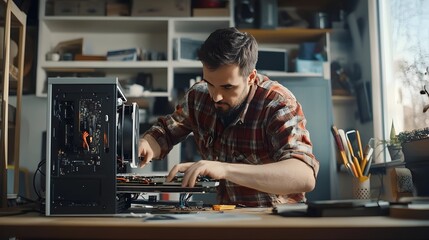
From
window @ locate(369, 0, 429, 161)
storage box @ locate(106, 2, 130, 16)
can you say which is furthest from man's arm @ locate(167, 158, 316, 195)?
storage box @ locate(106, 2, 130, 16)

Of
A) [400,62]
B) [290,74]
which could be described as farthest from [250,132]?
[290,74]

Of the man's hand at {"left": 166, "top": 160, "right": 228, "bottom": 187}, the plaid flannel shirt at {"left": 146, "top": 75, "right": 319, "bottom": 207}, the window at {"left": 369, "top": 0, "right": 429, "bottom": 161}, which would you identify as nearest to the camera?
A: the man's hand at {"left": 166, "top": 160, "right": 228, "bottom": 187}

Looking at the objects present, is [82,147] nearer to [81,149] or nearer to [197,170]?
[81,149]

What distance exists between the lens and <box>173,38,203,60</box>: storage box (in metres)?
3.34

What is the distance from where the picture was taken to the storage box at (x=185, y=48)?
3336 mm

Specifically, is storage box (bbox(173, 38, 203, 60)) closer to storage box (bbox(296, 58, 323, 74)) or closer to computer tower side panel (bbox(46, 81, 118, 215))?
storage box (bbox(296, 58, 323, 74))

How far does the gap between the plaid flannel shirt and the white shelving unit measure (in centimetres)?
143

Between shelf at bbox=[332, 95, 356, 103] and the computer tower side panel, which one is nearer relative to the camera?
the computer tower side panel

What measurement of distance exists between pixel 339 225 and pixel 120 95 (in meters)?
0.69

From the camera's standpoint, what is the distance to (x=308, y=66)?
132 inches

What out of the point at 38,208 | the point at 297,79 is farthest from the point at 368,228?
the point at 297,79

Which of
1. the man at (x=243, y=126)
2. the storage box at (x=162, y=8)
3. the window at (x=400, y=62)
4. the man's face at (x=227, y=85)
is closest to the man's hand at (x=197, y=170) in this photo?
the man at (x=243, y=126)

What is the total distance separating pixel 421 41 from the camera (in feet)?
8.23

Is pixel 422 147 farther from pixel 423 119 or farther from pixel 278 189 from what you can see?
pixel 423 119
